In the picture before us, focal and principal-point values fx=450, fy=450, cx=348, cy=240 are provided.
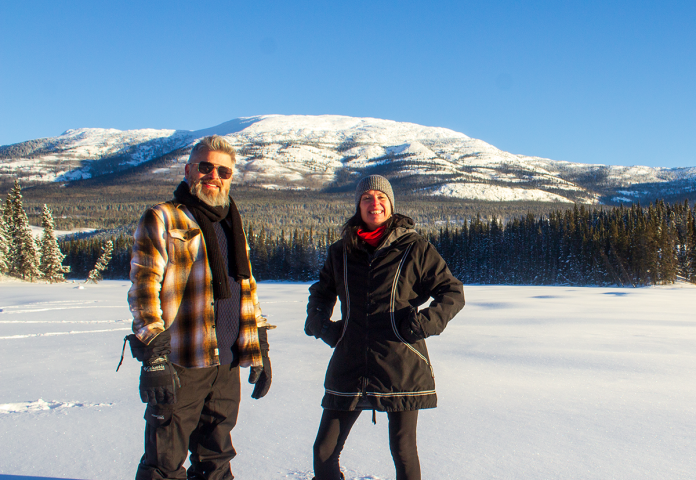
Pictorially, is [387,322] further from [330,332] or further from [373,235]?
[373,235]

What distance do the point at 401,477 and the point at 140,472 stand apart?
4.72 ft

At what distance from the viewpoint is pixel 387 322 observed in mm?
2650

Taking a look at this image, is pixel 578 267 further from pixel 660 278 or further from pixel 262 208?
pixel 262 208

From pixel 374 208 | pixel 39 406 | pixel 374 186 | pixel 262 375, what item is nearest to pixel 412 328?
pixel 374 208

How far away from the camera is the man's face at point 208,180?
8.89 feet

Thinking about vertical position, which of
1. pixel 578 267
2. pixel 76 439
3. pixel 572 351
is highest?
pixel 76 439

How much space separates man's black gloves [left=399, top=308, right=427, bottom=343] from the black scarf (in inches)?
39.5

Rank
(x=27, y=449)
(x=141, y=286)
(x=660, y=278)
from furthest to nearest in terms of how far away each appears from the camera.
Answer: (x=660, y=278), (x=27, y=449), (x=141, y=286)

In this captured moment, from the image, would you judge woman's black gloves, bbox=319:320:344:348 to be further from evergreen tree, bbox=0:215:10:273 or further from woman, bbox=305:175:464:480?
evergreen tree, bbox=0:215:10:273

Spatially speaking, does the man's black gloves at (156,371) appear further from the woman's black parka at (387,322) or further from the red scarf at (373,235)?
the red scarf at (373,235)

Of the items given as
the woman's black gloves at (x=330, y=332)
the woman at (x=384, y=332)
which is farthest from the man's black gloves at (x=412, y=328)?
the woman's black gloves at (x=330, y=332)

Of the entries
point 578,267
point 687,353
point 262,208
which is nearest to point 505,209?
point 262,208

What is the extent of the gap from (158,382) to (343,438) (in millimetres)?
1132

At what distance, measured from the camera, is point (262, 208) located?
186250 millimetres
